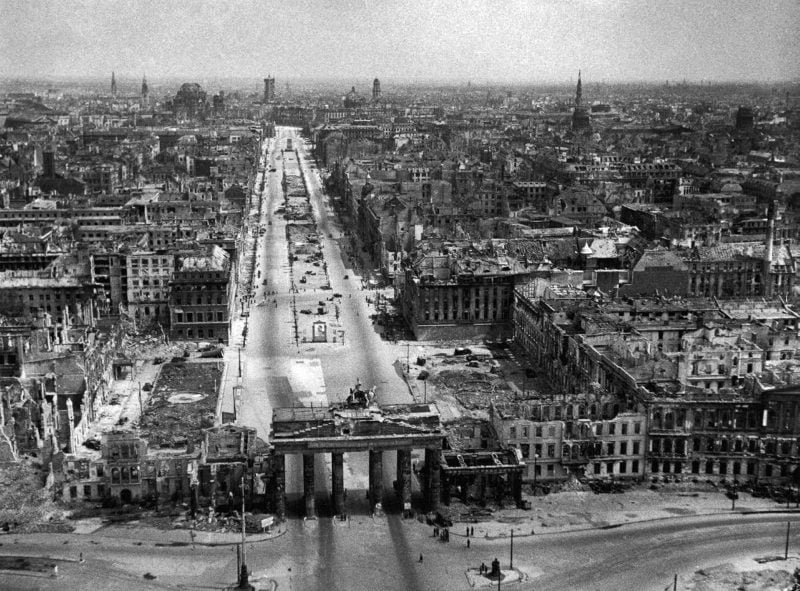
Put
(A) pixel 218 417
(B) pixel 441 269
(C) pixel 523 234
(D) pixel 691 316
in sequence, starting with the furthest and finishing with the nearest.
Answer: (C) pixel 523 234
(B) pixel 441 269
(D) pixel 691 316
(A) pixel 218 417

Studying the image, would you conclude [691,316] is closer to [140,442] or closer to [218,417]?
[218,417]

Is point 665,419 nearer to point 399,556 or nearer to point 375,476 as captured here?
point 375,476

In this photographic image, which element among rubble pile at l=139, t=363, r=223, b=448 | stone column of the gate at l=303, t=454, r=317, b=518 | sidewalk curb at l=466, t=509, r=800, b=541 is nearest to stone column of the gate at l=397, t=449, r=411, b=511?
sidewalk curb at l=466, t=509, r=800, b=541

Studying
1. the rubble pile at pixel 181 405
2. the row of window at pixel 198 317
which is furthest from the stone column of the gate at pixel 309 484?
the row of window at pixel 198 317

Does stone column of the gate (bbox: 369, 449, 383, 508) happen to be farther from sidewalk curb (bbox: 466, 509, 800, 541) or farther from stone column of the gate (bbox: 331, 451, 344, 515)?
sidewalk curb (bbox: 466, 509, 800, 541)

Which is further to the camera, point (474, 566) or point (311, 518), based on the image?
point (311, 518)

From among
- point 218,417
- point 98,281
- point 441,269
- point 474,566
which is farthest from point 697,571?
point 98,281
